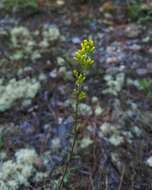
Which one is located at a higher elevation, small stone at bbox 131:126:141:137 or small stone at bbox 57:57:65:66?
small stone at bbox 57:57:65:66

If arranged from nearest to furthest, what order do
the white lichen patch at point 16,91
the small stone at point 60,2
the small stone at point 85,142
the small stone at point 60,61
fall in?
the small stone at point 85,142 < the white lichen patch at point 16,91 < the small stone at point 60,61 < the small stone at point 60,2

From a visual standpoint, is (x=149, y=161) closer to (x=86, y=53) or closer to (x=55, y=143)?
(x=55, y=143)

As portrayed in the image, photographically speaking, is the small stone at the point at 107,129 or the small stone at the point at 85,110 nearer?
the small stone at the point at 107,129

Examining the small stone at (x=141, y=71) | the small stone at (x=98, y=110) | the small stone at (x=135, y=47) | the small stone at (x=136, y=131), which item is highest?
the small stone at (x=135, y=47)

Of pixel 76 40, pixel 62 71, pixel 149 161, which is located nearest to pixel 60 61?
pixel 62 71

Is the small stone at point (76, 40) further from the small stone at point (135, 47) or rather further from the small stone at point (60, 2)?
the small stone at point (60, 2)

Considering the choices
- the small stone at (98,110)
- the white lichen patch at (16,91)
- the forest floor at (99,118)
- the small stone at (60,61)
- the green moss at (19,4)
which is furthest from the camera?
the green moss at (19,4)

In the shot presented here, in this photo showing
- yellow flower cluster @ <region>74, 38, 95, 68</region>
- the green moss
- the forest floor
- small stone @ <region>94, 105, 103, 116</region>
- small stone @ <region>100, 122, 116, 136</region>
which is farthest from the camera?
the green moss

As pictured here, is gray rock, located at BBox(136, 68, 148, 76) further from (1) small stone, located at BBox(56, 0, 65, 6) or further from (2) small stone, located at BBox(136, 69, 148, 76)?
(1) small stone, located at BBox(56, 0, 65, 6)

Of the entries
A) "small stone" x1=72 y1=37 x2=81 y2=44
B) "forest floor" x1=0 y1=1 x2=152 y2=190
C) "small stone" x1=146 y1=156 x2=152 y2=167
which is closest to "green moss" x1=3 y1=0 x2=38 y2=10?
"forest floor" x1=0 y1=1 x2=152 y2=190

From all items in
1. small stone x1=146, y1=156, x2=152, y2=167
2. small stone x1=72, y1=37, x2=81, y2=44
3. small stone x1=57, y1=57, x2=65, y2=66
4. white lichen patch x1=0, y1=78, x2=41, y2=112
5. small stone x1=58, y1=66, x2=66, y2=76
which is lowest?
small stone x1=146, y1=156, x2=152, y2=167

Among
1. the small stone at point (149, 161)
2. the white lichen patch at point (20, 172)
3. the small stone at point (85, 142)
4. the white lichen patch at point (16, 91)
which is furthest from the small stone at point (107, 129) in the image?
the white lichen patch at point (16, 91)
